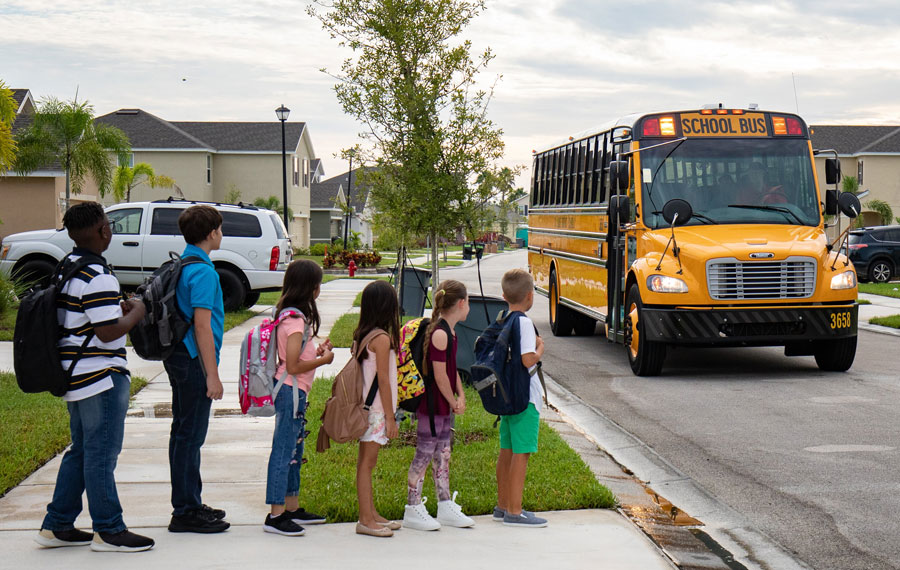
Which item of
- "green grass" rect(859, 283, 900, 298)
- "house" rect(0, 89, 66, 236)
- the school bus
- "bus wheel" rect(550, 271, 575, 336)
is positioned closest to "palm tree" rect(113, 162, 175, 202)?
"house" rect(0, 89, 66, 236)

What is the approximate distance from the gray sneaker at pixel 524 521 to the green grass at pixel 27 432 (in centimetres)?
313

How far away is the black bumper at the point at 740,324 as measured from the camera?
12.0 metres

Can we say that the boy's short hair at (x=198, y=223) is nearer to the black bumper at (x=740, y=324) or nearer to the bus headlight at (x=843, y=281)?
the black bumper at (x=740, y=324)

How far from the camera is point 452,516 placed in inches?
236

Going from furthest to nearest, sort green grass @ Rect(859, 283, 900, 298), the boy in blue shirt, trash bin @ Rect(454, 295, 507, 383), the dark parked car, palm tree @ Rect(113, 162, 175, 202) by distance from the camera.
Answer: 1. palm tree @ Rect(113, 162, 175, 202)
2. the dark parked car
3. green grass @ Rect(859, 283, 900, 298)
4. trash bin @ Rect(454, 295, 507, 383)
5. the boy in blue shirt

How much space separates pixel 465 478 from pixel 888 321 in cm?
1405

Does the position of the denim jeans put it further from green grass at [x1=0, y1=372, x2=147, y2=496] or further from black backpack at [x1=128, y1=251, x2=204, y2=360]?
green grass at [x1=0, y1=372, x2=147, y2=496]

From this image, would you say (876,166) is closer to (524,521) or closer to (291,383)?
(524,521)

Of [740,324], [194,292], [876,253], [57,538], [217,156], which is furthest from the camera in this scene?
[217,156]

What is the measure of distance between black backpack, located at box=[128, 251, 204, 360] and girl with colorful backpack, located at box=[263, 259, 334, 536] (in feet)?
1.70

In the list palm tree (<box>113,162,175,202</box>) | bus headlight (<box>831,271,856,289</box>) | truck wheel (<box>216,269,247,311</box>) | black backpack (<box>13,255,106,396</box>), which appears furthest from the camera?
palm tree (<box>113,162,175,202</box>)

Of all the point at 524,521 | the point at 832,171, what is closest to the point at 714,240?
the point at 832,171

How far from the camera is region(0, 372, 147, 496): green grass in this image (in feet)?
23.8

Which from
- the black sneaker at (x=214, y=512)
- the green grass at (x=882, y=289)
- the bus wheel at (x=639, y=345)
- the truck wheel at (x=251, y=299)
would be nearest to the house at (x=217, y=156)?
the green grass at (x=882, y=289)
